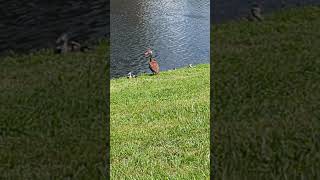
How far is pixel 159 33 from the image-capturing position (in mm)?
15828

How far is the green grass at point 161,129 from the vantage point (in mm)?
4691

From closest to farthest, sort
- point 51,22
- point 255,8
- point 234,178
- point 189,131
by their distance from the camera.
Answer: point 234,178
point 189,131
point 51,22
point 255,8

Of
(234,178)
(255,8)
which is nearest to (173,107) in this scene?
(234,178)

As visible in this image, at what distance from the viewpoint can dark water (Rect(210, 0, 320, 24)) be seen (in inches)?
554

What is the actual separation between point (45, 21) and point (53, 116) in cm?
394

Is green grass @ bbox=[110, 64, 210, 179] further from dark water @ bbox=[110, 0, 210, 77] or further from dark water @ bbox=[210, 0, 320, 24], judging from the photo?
dark water @ bbox=[210, 0, 320, 24]

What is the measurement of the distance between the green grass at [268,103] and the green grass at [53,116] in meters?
1.21

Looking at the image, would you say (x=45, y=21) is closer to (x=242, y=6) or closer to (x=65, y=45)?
(x=65, y=45)

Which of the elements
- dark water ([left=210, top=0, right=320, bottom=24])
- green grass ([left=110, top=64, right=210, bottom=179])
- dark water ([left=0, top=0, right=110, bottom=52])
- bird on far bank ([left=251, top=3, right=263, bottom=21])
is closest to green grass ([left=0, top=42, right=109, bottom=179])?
green grass ([left=110, top=64, right=210, bottom=179])

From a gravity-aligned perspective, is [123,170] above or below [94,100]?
below

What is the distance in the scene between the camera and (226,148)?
488 cm

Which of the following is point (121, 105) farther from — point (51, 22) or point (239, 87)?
point (51, 22)

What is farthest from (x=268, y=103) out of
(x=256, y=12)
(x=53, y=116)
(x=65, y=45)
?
(x=256, y=12)

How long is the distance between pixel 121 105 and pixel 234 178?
3.93 metres
